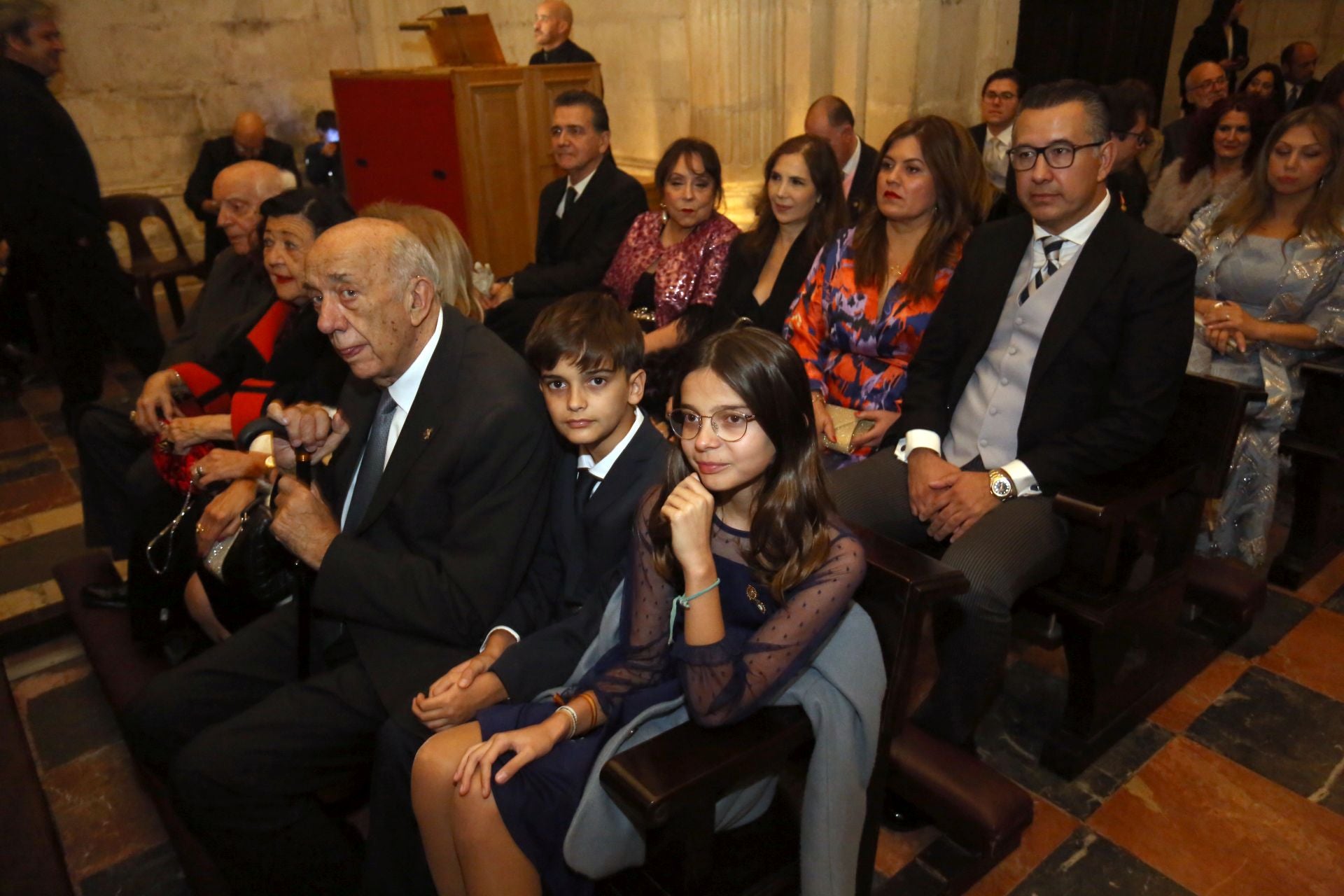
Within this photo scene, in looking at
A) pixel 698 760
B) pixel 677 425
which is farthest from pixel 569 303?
pixel 698 760

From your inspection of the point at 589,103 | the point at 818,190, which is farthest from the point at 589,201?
the point at 818,190

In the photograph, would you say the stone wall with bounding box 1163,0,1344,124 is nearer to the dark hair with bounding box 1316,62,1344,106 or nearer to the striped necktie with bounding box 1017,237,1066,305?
the dark hair with bounding box 1316,62,1344,106

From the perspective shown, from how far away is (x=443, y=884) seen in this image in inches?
71.2

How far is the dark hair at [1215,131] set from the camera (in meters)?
4.22

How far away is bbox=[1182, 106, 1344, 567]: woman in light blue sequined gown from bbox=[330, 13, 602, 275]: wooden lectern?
4.10 meters

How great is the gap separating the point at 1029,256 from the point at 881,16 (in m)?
3.36

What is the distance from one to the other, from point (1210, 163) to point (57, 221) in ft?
18.8

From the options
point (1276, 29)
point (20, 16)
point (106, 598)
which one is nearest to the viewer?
point (106, 598)

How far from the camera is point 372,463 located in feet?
7.32

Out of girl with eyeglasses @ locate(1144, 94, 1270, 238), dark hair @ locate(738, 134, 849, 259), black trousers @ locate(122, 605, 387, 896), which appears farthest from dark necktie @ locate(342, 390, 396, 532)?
girl with eyeglasses @ locate(1144, 94, 1270, 238)

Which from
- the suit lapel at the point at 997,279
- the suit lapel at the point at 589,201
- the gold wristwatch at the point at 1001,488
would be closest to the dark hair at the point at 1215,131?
the suit lapel at the point at 997,279

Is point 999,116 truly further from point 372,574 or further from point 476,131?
point 372,574

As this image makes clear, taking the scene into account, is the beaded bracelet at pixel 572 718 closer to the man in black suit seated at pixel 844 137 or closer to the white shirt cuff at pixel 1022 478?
the white shirt cuff at pixel 1022 478

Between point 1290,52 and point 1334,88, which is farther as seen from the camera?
point 1290,52
